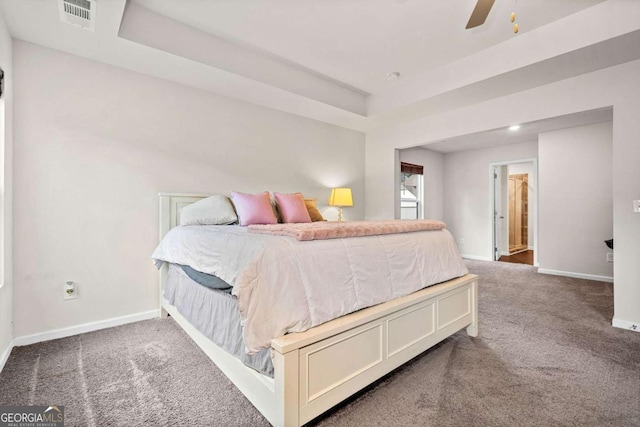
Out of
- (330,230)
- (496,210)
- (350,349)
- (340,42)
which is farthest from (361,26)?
(496,210)

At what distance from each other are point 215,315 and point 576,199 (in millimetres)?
5263

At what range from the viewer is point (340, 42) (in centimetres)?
278

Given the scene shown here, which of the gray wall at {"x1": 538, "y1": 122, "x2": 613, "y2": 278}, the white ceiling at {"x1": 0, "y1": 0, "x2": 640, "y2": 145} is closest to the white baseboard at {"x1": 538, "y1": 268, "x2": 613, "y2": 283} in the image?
the gray wall at {"x1": 538, "y1": 122, "x2": 613, "y2": 278}

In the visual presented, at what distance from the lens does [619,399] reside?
157cm

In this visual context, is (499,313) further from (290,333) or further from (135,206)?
(135,206)

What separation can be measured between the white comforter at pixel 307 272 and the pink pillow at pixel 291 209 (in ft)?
3.54

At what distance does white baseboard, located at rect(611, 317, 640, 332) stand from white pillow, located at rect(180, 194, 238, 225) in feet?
11.4

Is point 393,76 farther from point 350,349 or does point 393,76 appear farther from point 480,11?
point 350,349

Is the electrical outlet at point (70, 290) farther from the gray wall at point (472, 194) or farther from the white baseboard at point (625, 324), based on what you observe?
the gray wall at point (472, 194)

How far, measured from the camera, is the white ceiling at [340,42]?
2250mm

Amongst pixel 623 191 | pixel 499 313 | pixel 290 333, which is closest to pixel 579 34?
pixel 623 191

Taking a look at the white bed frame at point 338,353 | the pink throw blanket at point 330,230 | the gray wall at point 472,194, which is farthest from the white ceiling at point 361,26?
the gray wall at point 472,194

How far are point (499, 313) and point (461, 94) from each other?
2307 millimetres

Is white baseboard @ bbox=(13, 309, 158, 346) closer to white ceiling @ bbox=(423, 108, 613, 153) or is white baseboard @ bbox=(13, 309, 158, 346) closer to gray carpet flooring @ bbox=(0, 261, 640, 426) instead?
gray carpet flooring @ bbox=(0, 261, 640, 426)
